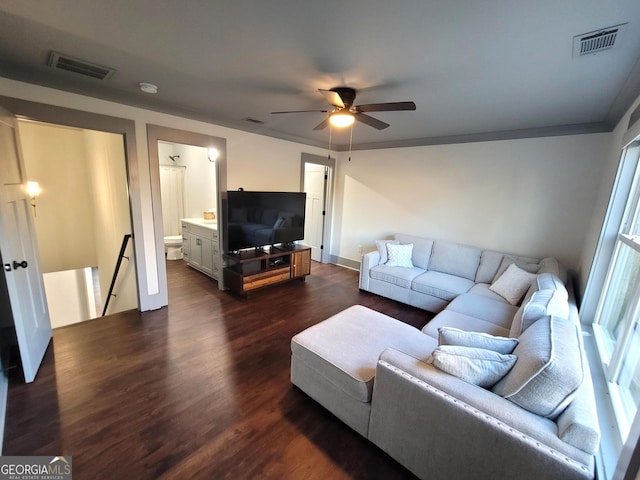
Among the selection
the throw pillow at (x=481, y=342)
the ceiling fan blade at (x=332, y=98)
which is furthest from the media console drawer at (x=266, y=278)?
the throw pillow at (x=481, y=342)

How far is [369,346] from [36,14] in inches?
111

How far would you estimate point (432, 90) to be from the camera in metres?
2.22

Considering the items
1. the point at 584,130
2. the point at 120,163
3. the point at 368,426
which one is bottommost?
the point at 368,426

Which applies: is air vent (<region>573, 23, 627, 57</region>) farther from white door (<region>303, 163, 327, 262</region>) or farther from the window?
→ white door (<region>303, 163, 327, 262</region>)

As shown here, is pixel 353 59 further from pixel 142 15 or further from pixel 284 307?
pixel 284 307

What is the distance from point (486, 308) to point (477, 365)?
1641mm

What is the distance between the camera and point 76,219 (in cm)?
458

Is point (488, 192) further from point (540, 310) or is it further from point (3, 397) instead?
point (3, 397)

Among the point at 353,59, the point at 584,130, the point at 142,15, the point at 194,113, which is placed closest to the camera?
the point at 142,15

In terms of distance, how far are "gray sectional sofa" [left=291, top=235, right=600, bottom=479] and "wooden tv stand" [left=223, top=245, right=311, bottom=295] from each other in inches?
71.4

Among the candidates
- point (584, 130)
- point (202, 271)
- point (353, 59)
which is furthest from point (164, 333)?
point (584, 130)

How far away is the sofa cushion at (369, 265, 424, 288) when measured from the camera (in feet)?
12.0

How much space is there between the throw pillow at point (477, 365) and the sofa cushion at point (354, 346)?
0.46 metres

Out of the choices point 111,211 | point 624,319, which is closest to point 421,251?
point 624,319
